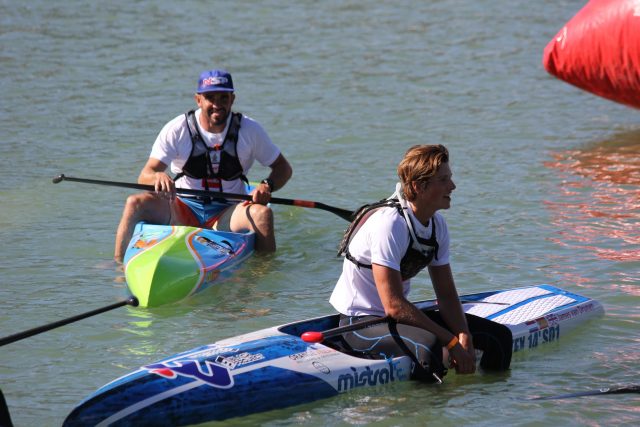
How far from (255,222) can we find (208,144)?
59 centimetres

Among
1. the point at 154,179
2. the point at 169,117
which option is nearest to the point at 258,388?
the point at 154,179

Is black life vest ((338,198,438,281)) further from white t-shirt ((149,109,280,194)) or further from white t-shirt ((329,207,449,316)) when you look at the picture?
white t-shirt ((149,109,280,194))

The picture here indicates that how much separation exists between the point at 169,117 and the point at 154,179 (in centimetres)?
476

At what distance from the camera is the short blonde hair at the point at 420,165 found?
16.5 ft

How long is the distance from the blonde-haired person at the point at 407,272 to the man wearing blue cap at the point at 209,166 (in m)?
2.24

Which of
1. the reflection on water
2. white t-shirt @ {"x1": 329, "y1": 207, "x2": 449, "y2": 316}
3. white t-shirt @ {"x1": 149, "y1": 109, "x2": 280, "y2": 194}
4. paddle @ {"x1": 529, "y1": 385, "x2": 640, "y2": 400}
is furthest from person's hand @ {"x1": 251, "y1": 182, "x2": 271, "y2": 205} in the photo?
paddle @ {"x1": 529, "y1": 385, "x2": 640, "y2": 400}

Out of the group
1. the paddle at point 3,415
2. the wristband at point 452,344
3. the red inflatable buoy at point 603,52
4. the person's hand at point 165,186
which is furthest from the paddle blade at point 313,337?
the red inflatable buoy at point 603,52

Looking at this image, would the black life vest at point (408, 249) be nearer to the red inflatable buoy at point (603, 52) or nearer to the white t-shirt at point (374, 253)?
the white t-shirt at point (374, 253)

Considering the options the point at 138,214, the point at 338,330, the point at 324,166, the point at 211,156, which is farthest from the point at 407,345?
the point at 324,166

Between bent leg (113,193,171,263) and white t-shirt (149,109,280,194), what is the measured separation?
0.27 metres

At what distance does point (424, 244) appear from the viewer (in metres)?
5.17

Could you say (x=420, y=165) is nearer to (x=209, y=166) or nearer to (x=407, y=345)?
(x=407, y=345)

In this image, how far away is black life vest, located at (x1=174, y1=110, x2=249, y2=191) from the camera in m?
7.51

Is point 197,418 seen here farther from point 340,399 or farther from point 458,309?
point 458,309
